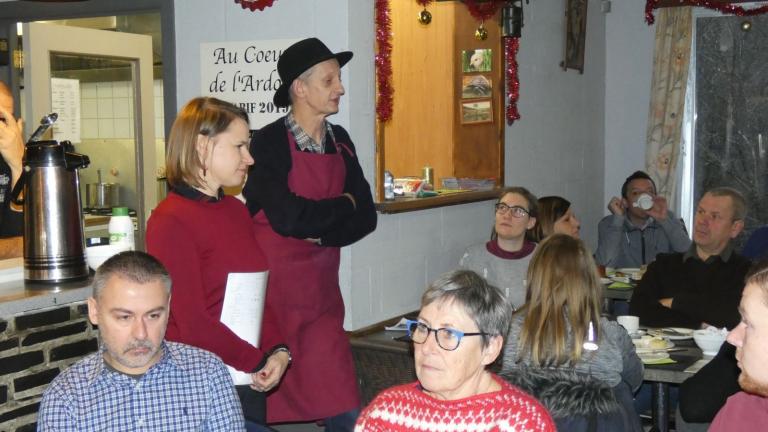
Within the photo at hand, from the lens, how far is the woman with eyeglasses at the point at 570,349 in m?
2.76

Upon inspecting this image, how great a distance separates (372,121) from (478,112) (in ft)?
4.81

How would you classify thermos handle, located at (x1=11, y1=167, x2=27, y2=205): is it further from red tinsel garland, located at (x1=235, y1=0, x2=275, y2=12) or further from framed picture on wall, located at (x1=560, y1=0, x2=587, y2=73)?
framed picture on wall, located at (x1=560, y1=0, x2=587, y2=73)

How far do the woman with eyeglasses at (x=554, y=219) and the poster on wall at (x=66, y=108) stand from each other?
2910 mm

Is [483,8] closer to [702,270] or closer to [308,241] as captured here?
[702,270]

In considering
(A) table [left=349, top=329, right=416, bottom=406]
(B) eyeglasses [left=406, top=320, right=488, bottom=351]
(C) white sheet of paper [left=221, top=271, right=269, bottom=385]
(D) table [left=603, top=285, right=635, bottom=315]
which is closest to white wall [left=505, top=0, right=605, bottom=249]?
(D) table [left=603, top=285, right=635, bottom=315]

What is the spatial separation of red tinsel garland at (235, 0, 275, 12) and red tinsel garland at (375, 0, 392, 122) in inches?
19.0

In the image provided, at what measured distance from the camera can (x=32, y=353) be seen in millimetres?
2570

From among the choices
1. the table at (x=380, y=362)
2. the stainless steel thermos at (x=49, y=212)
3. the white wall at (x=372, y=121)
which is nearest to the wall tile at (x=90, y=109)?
the white wall at (x=372, y=121)

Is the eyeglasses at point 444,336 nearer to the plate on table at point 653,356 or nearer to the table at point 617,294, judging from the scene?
the plate on table at point 653,356

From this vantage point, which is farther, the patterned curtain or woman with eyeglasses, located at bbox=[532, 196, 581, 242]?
the patterned curtain

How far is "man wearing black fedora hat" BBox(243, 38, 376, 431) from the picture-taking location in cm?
324

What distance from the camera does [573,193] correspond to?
22.4 ft

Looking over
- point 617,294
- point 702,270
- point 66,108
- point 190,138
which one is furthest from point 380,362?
point 66,108

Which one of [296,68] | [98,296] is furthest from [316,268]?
[98,296]
